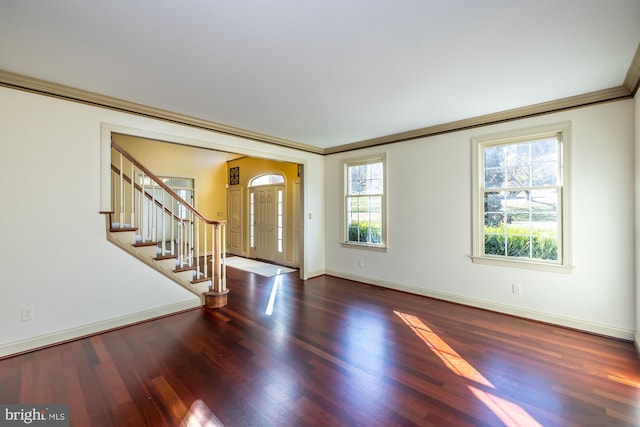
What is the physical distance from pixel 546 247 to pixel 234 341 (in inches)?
147

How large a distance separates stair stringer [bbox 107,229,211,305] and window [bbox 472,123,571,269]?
385 centimetres

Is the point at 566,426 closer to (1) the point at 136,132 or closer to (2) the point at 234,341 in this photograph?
(2) the point at 234,341

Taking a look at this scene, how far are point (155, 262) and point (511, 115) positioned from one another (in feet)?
15.8

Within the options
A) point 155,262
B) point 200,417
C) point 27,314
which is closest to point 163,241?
point 155,262

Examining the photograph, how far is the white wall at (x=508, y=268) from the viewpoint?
3.06 metres

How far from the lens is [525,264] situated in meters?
3.62

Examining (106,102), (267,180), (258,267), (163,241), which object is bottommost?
(258,267)

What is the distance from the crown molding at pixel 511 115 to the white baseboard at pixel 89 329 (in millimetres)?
A: 3885

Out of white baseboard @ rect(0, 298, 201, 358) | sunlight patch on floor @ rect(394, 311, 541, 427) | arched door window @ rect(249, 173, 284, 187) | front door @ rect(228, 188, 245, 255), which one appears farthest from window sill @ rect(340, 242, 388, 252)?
front door @ rect(228, 188, 245, 255)

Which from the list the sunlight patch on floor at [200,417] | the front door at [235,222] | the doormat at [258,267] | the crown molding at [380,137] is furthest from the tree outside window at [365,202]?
the front door at [235,222]

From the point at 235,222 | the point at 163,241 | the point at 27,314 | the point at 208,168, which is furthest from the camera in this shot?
the point at 235,222

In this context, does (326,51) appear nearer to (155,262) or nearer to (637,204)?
(155,262)

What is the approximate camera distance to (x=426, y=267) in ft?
14.9

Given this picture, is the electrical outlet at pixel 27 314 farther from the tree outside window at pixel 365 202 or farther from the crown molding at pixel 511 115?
the crown molding at pixel 511 115
